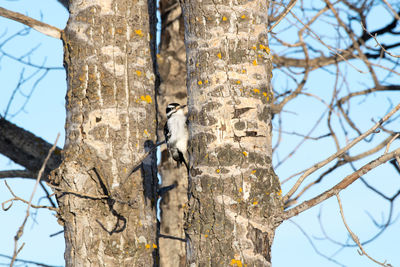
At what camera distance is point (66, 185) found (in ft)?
12.9

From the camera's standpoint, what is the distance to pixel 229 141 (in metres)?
2.98

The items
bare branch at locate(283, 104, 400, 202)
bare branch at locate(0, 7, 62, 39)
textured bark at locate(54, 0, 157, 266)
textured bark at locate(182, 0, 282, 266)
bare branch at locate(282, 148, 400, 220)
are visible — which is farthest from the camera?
bare branch at locate(0, 7, 62, 39)

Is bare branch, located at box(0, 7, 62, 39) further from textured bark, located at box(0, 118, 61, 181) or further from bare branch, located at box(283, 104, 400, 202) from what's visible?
bare branch, located at box(283, 104, 400, 202)

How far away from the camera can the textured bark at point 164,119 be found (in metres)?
6.00

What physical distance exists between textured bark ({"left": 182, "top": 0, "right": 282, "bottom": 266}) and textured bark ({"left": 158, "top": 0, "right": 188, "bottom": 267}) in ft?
9.05

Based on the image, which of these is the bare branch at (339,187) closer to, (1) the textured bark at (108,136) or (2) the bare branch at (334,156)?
(2) the bare branch at (334,156)

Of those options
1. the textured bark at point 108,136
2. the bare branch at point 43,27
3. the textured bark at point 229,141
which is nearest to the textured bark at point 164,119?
the textured bark at point 108,136

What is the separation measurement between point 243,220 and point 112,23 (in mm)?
2309

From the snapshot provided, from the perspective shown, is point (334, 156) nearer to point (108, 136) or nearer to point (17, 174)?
point (108, 136)

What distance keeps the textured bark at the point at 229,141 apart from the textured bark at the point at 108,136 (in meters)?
0.99

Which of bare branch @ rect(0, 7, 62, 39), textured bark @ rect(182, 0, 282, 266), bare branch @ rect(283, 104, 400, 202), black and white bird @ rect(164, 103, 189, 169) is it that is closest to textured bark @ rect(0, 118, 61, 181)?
bare branch @ rect(0, 7, 62, 39)

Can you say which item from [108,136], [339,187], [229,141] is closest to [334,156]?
[339,187]

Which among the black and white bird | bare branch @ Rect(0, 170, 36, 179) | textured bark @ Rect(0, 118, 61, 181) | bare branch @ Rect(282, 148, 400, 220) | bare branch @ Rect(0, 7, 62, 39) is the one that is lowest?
bare branch @ Rect(282, 148, 400, 220)

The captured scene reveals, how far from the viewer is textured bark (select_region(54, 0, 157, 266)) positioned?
3.90 meters
